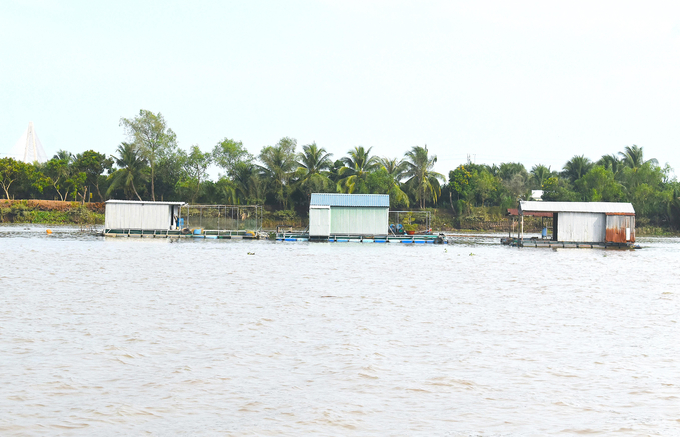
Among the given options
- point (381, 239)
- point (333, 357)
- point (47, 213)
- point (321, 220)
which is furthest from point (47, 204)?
point (333, 357)

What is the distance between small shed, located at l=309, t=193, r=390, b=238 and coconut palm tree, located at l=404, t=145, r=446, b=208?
56.3 ft

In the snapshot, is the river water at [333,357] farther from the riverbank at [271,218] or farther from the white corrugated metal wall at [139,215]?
the riverbank at [271,218]

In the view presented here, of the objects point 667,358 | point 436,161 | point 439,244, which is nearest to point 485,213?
point 436,161

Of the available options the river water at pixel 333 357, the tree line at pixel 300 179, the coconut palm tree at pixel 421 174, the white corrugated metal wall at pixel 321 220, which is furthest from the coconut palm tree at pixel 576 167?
the river water at pixel 333 357

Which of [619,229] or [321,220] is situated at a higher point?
[321,220]

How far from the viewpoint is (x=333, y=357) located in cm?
1035

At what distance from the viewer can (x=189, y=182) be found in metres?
70.7

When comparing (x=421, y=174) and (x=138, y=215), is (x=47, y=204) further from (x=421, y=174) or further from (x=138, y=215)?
(x=421, y=174)

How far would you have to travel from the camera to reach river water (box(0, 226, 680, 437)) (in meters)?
7.32

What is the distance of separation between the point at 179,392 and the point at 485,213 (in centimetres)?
6367

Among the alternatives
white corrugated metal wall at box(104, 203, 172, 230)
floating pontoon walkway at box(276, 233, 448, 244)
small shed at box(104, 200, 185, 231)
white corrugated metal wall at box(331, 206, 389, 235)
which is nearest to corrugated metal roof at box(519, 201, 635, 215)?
floating pontoon walkway at box(276, 233, 448, 244)

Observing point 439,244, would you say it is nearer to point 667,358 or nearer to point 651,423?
point 667,358

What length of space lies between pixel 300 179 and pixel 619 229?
33871mm

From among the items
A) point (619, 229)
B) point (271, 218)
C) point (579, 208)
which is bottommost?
point (619, 229)
